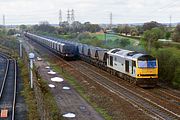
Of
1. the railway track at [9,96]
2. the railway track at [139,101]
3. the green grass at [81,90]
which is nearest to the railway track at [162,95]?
the railway track at [139,101]

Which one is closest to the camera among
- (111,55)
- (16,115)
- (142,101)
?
(16,115)

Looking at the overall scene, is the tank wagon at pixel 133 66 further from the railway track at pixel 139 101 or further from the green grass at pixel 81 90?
the green grass at pixel 81 90

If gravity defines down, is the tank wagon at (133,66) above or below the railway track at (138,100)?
above

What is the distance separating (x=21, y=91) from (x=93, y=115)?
1125 centimetres

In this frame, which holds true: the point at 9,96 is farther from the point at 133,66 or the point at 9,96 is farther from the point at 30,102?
the point at 133,66

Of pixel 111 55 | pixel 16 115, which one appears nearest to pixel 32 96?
pixel 16 115

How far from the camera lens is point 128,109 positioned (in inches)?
983

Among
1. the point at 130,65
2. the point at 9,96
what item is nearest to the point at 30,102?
the point at 9,96

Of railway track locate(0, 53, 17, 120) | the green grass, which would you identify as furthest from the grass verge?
the green grass

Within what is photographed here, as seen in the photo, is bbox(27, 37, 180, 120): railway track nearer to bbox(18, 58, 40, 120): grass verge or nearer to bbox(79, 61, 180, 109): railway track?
bbox(79, 61, 180, 109): railway track

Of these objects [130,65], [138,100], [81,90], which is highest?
[130,65]

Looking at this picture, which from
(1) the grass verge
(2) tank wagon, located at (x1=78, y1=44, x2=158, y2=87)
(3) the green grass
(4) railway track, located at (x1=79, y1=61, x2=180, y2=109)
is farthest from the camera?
(2) tank wagon, located at (x1=78, y1=44, x2=158, y2=87)

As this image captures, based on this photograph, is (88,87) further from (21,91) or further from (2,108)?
(2,108)

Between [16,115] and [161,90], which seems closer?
[16,115]
